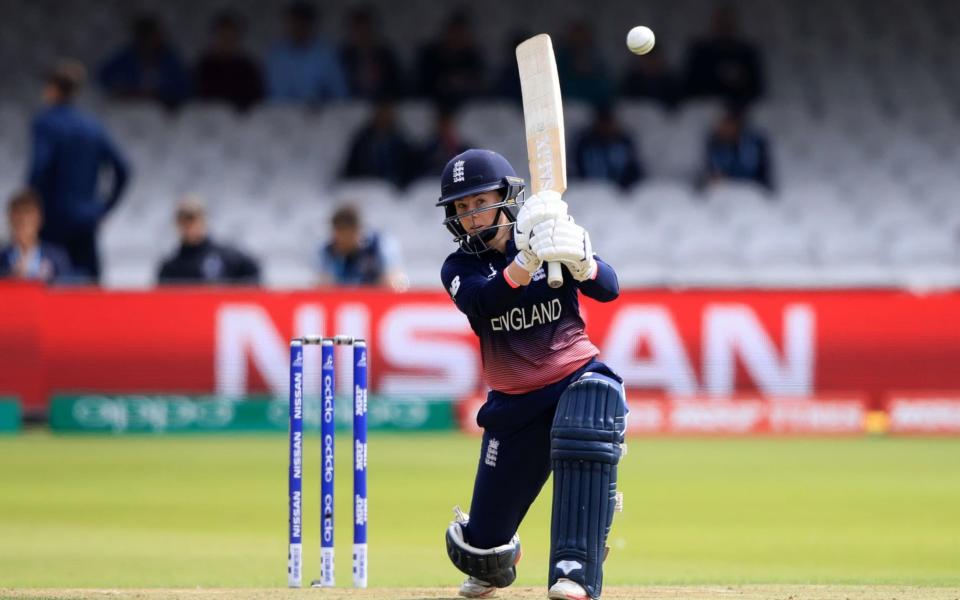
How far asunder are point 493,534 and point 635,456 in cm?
514

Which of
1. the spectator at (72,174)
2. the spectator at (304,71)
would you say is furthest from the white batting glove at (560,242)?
the spectator at (304,71)

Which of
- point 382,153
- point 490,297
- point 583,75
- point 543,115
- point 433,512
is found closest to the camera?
point 490,297

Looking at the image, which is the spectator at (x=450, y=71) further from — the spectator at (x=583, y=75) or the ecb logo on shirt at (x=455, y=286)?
the ecb logo on shirt at (x=455, y=286)

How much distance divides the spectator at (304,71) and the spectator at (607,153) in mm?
2375

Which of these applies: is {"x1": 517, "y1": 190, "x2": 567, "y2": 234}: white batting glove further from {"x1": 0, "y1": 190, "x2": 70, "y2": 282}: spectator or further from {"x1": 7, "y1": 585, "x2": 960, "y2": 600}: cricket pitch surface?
{"x1": 0, "y1": 190, "x2": 70, "y2": 282}: spectator

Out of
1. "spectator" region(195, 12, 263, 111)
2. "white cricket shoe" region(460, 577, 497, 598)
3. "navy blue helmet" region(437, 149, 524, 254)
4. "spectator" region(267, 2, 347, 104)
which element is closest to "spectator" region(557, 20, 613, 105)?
"spectator" region(267, 2, 347, 104)

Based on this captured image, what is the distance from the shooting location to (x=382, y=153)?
13.5m

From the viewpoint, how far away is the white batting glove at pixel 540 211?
4.14 meters

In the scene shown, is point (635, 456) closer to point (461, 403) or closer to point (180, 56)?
point (461, 403)

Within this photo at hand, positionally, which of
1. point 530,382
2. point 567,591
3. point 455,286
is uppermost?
point 455,286

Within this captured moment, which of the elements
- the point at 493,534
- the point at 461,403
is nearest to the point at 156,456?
the point at 461,403

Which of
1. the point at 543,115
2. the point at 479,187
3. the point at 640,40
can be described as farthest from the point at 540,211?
the point at 640,40

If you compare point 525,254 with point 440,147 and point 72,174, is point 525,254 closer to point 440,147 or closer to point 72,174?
point 72,174

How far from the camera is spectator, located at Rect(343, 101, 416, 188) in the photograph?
527 inches
